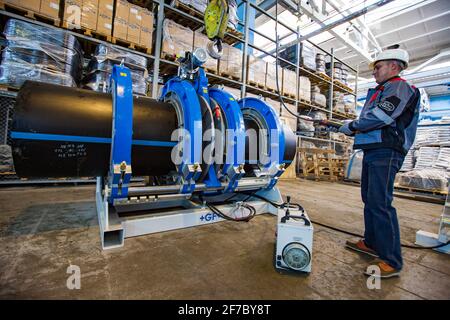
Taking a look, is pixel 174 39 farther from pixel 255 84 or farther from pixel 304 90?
pixel 304 90

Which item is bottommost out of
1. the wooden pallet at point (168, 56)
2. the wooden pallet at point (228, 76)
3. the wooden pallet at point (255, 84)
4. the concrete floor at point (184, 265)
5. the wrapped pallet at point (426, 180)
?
the concrete floor at point (184, 265)

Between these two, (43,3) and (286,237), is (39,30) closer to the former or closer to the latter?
(43,3)

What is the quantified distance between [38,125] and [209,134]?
46.0 inches

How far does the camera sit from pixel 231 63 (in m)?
5.13

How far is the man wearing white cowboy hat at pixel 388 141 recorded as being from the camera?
4.58 ft

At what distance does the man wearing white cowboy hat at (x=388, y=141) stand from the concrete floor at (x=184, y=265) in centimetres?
20

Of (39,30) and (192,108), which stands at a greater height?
(39,30)

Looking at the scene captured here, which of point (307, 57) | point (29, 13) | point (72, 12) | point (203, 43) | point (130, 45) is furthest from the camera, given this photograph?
point (307, 57)

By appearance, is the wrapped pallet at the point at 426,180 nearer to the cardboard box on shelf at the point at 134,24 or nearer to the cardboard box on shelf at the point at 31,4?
the cardboard box on shelf at the point at 134,24

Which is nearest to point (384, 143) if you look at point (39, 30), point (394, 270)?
point (394, 270)

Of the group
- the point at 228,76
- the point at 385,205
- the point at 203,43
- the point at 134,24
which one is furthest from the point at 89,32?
the point at 385,205

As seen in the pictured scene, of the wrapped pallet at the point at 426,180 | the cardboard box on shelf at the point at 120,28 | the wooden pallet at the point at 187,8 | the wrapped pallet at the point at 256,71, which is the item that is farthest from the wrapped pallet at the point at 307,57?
the cardboard box on shelf at the point at 120,28

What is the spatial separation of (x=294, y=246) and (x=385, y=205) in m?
0.73

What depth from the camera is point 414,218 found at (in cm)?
282
